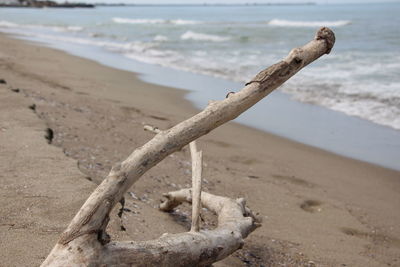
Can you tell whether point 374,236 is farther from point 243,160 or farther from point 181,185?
point 243,160

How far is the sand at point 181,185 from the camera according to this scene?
123 inches

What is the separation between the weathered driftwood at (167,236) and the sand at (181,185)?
1.66ft

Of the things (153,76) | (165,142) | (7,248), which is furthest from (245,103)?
(153,76)

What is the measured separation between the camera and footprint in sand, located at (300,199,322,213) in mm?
4402

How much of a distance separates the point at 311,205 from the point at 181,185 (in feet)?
4.02

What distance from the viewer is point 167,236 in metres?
2.43

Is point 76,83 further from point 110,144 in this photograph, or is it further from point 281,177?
point 281,177

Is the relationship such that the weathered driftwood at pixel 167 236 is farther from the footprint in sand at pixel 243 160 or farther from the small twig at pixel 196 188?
the footprint in sand at pixel 243 160

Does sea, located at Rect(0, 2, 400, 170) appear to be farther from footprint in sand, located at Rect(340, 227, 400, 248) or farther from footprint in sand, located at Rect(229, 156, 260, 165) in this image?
footprint in sand, located at Rect(340, 227, 400, 248)

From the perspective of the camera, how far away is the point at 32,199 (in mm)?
3172

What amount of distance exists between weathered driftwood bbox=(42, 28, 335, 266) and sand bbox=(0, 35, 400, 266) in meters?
0.51

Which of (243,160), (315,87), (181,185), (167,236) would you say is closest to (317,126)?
(243,160)

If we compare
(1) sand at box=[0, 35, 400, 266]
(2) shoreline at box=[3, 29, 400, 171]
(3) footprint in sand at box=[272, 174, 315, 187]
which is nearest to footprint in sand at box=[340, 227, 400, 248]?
(1) sand at box=[0, 35, 400, 266]

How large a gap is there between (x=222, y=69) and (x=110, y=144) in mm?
8365
